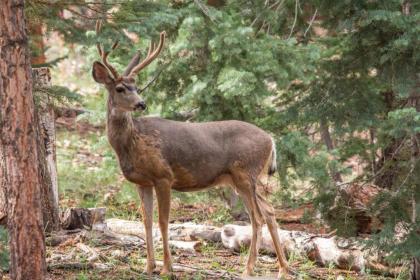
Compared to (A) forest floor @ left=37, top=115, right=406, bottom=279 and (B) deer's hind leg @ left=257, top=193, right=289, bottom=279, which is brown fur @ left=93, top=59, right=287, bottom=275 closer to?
(B) deer's hind leg @ left=257, top=193, right=289, bottom=279

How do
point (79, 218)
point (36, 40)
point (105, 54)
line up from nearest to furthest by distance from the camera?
point (105, 54)
point (79, 218)
point (36, 40)

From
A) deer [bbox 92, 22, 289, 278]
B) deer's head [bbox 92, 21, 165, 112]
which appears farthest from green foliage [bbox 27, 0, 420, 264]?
deer [bbox 92, 22, 289, 278]

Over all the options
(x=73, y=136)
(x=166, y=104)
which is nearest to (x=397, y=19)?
(x=166, y=104)

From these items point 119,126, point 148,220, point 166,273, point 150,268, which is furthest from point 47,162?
point 166,273

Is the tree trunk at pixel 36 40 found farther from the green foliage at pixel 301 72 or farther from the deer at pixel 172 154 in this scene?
the deer at pixel 172 154

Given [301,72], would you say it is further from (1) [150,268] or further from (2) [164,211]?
(1) [150,268]

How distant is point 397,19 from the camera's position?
7910 millimetres

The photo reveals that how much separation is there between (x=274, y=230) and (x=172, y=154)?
1604 millimetres

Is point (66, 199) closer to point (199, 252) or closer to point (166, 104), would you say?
point (166, 104)

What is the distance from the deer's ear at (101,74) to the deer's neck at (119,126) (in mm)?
222

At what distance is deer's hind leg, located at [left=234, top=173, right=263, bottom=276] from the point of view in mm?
9188

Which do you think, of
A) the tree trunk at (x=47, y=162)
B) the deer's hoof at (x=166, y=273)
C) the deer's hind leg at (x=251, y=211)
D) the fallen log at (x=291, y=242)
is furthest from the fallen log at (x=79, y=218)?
the deer's hind leg at (x=251, y=211)

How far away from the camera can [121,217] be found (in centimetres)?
1338

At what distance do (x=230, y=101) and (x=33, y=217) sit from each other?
5.50m
